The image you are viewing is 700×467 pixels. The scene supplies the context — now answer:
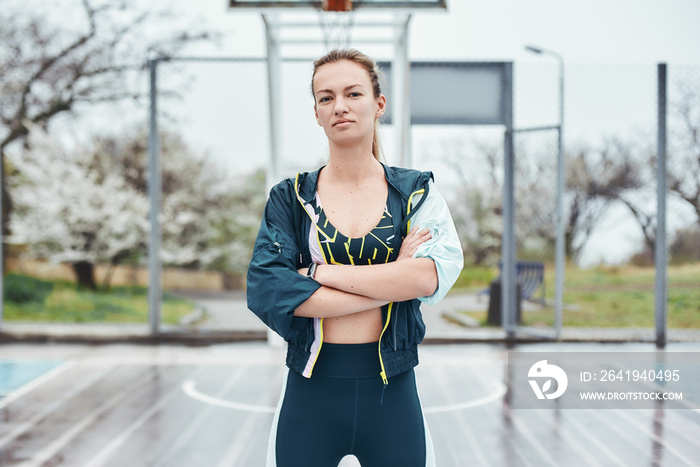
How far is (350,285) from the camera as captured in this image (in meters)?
1.21

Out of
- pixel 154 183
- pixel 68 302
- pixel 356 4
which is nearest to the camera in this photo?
pixel 356 4

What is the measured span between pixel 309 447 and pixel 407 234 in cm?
47

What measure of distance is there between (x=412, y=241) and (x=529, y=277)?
4.68m

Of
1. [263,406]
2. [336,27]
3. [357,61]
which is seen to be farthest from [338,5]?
[357,61]

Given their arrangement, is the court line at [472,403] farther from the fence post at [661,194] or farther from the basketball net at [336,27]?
the basketball net at [336,27]

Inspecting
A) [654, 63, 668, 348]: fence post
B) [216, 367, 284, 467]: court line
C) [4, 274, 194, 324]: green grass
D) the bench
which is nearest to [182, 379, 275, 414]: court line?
[216, 367, 284, 467]: court line

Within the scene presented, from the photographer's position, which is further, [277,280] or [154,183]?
[154,183]

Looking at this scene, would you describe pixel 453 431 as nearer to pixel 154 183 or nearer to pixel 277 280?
pixel 277 280

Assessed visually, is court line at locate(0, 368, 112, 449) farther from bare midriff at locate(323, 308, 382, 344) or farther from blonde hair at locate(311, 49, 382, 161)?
blonde hair at locate(311, 49, 382, 161)

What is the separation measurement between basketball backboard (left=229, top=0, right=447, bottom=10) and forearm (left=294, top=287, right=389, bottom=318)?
10.4ft

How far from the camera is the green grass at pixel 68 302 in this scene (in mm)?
7203

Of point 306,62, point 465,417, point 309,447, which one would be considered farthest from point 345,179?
point 306,62

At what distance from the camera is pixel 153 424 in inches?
132

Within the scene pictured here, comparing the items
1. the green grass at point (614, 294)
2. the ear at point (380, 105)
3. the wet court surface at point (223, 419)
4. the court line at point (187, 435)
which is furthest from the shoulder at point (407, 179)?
the green grass at point (614, 294)
